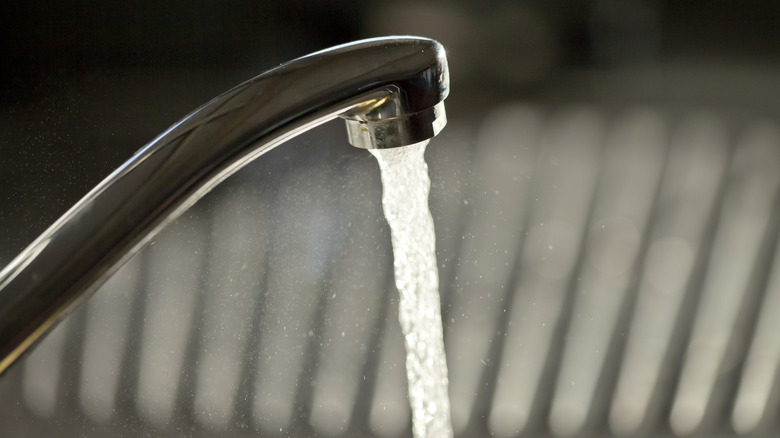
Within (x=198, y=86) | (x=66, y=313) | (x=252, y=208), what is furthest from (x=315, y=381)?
(x=66, y=313)

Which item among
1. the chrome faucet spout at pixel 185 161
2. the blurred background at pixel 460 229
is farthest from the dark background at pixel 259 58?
the chrome faucet spout at pixel 185 161

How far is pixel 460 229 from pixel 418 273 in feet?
0.85

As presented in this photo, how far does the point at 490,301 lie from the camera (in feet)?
2.30

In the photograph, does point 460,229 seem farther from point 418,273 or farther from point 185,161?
point 185,161

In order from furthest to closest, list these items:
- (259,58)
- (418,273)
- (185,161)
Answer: (259,58), (418,273), (185,161)

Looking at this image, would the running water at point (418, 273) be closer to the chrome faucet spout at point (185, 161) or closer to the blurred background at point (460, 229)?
the chrome faucet spout at point (185, 161)

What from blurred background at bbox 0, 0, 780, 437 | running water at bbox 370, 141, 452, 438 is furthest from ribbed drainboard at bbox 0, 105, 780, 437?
running water at bbox 370, 141, 452, 438

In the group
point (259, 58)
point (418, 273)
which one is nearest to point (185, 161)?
point (418, 273)

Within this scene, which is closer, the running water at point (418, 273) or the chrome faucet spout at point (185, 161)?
the chrome faucet spout at point (185, 161)

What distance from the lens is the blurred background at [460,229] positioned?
2.10ft

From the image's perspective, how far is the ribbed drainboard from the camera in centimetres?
65

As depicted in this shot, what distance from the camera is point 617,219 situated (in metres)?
0.74

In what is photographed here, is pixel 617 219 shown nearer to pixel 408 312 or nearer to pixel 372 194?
pixel 372 194

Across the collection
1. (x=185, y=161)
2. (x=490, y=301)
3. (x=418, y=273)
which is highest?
(x=185, y=161)
